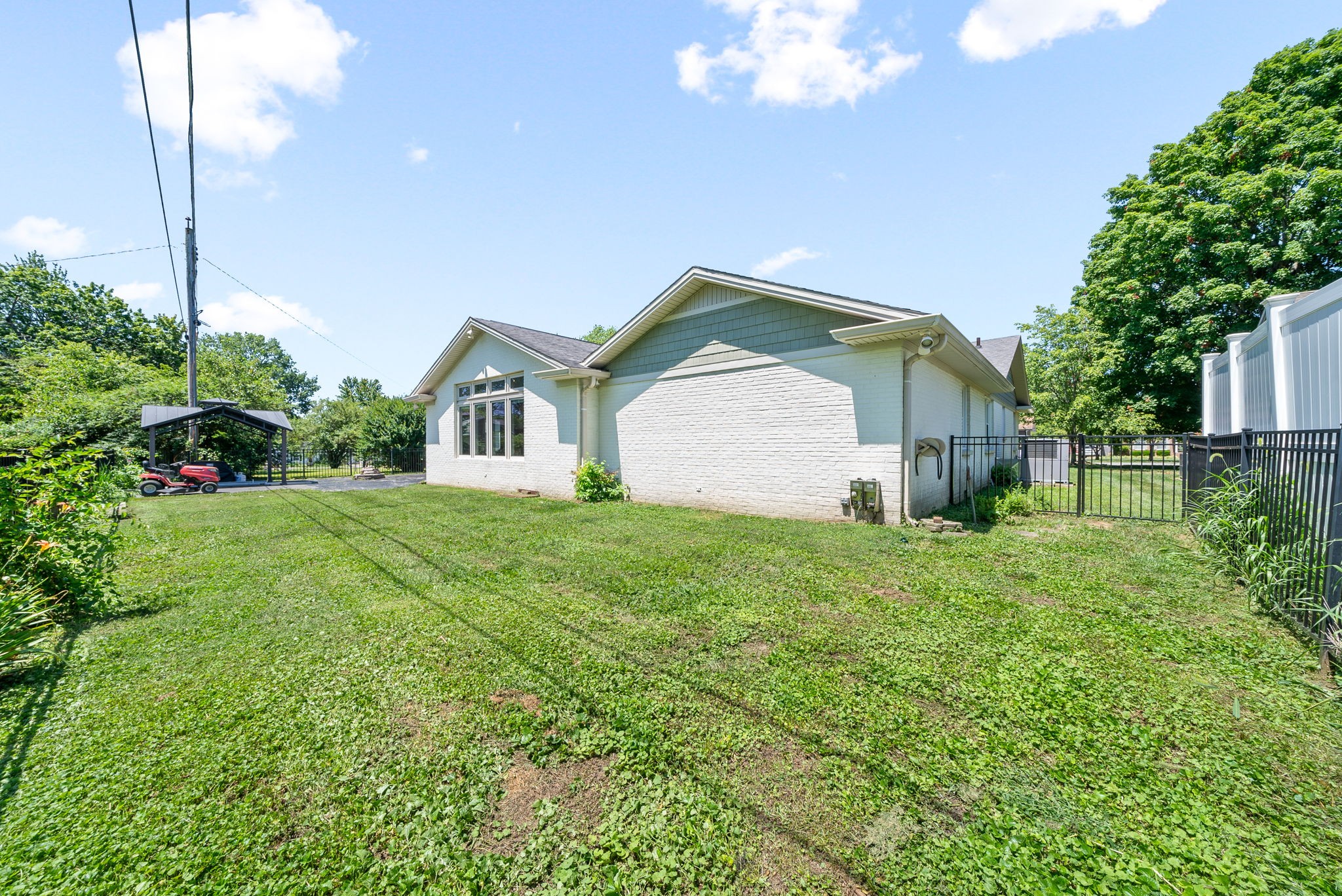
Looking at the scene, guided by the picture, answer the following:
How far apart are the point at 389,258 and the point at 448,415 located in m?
5.25

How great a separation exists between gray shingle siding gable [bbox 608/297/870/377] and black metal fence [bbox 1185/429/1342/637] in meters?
4.64

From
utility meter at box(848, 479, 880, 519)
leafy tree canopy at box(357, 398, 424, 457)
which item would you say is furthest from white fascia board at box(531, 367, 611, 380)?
leafy tree canopy at box(357, 398, 424, 457)

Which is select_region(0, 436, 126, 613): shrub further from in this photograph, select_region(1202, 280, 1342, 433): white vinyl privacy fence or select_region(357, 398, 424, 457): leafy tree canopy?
select_region(357, 398, 424, 457): leafy tree canopy

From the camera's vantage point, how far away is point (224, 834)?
183 centimetres

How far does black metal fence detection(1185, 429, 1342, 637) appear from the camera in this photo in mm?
3055

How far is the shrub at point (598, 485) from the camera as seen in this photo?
11.2 meters

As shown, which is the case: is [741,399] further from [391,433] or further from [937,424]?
[391,433]

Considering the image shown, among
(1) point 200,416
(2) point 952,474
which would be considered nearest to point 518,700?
(2) point 952,474

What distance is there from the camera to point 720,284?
30.5 feet

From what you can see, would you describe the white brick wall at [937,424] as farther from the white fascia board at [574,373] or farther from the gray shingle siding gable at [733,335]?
the white fascia board at [574,373]

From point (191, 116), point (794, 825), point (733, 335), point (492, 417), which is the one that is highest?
point (191, 116)

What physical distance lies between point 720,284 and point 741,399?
2.26m

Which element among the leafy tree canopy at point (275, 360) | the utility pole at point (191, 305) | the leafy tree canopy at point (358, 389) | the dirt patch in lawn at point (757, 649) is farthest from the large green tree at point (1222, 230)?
the leafy tree canopy at point (275, 360)

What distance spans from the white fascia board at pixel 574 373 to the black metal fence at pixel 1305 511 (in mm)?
10177
